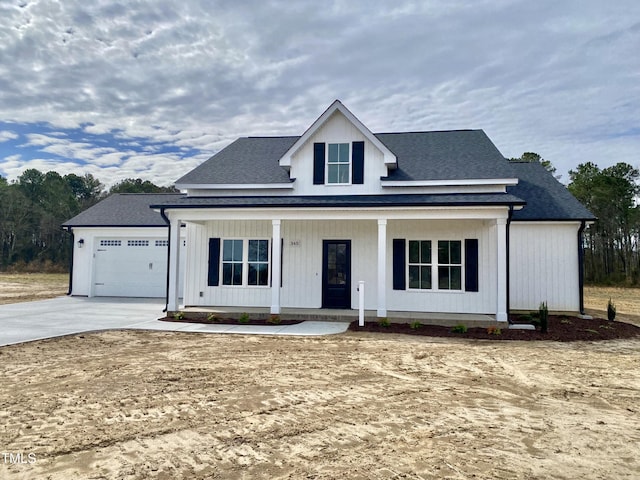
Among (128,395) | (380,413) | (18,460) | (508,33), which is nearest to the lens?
(18,460)

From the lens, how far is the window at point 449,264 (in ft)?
38.3

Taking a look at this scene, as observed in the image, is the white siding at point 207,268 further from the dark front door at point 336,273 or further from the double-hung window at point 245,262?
the dark front door at point 336,273

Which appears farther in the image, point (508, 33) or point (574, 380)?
point (508, 33)

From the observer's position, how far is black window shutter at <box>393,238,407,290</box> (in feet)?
39.1

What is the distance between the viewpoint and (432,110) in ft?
55.1

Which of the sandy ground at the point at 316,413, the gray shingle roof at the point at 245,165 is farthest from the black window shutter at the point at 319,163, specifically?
the sandy ground at the point at 316,413

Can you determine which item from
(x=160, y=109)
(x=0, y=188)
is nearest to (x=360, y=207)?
(x=160, y=109)

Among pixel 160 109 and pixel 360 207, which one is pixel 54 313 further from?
pixel 160 109

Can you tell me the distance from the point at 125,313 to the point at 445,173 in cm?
1088

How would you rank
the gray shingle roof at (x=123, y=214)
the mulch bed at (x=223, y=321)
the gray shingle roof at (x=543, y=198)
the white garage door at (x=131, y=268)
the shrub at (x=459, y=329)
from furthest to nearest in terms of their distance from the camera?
1. the gray shingle roof at (x=123, y=214)
2. the white garage door at (x=131, y=268)
3. the gray shingle roof at (x=543, y=198)
4. the mulch bed at (x=223, y=321)
5. the shrub at (x=459, y=329)

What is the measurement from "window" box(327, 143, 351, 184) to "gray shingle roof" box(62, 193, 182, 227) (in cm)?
704

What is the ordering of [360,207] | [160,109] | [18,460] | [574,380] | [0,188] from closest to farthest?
[18,460], [574,380], [360,207], [160,109], [0,188]

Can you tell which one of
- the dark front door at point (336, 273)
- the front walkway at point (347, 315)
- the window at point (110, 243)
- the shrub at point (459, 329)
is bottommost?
the shrub at point (459, 329)

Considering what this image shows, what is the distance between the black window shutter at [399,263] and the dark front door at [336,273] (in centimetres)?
142
